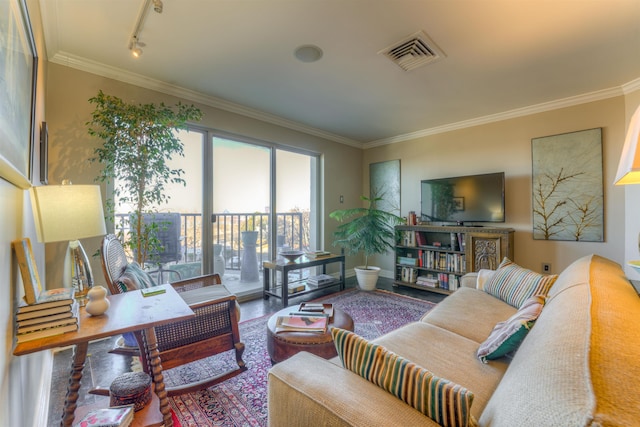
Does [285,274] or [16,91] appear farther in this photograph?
[285,274]

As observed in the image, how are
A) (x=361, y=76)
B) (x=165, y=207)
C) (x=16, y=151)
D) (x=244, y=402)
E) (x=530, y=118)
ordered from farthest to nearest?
(x=530, y=118) < (x=165, y=207) < (x=361, y=76) < (x=244, y=402) < (x=16, y=151)

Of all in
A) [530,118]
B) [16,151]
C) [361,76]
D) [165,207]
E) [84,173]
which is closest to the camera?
[16,151]

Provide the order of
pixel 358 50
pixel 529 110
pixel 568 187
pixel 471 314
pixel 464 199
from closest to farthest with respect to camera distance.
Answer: pixel 471 314 → pixel 358 50 → pixel 568 187 → pixel 529 110 → pixel 464 199

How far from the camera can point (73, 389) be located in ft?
4.15

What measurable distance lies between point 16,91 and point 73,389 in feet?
4.22

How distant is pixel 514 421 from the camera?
0.53 m

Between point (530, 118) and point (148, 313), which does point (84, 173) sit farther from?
point (530, 118)

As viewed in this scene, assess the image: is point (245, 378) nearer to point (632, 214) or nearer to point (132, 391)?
point (132, 391)

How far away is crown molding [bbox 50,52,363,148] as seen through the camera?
92.2 inches

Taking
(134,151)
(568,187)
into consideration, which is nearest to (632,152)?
(568,187)

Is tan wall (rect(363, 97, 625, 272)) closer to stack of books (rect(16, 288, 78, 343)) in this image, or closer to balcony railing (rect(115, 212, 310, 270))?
balcony railing (rect(115, 212, 310, 270))

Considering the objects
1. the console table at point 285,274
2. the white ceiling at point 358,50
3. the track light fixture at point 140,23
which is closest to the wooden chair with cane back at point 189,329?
the console table at point 285,274

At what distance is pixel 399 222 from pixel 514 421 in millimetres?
4065

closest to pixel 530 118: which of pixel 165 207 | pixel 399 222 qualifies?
pixel 399 222
